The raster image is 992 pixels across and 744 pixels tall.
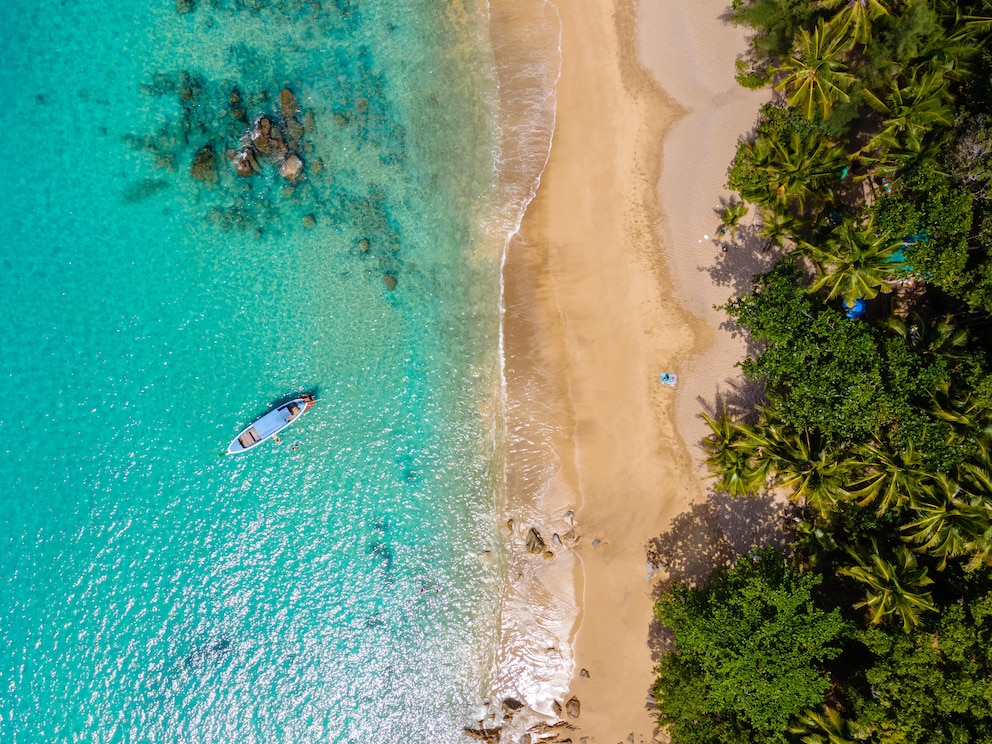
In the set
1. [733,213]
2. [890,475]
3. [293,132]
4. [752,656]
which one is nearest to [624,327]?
[733,213]

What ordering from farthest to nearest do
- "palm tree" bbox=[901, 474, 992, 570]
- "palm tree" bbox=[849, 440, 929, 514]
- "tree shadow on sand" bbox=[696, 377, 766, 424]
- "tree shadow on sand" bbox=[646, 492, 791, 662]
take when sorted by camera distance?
"tree shadow on sand" bbox=[646, 492, 791, 662], "tree shadow on sand" bbox=[696, 377, 766, 424], "palm tree" bbox=[849, 440, 929, 514], "palm tree" bbox=[901, 474, 992, 570]

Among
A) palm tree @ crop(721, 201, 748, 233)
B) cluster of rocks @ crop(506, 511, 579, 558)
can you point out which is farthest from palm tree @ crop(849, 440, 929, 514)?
cluster of rocks @ crop(506, 511, 579, 558)

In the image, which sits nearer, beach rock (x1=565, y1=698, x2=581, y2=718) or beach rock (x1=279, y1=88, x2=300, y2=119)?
beach rock (x1=565, y1=698, x2=581, y2=718)

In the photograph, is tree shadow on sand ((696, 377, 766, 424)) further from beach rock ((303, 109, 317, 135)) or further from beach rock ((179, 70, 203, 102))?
beach rock ((179, 70, 203, 102))

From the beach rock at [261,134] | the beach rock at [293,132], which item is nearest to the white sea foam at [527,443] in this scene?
the beach rock at [293,132]

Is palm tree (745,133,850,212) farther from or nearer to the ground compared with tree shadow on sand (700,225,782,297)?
farther from the ground

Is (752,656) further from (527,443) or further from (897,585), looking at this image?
(527,443)
